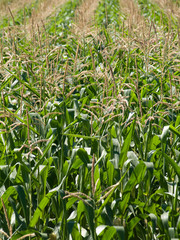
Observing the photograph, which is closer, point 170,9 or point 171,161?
point 171,161

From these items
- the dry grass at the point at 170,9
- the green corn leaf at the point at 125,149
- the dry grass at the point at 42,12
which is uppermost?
the dry grass at the point at 42,12

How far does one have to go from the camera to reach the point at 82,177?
214 centimetres

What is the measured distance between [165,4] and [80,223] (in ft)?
25.9

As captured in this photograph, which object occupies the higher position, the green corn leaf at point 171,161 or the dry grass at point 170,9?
the dry grass at point 170,9

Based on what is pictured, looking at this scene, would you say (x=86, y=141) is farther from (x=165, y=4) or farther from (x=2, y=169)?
(x=165, y=4)

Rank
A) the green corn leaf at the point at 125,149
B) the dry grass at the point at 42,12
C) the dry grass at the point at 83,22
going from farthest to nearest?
the dry grass at the point at 42,12, the dry grass at the point at 83,22, the green corn leaf at the point at 125,149

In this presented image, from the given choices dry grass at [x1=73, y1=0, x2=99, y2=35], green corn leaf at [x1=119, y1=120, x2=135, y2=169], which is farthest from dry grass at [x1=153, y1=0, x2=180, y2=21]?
green corn leaf at [x1=119, y1=120, x2=135, y2=169]

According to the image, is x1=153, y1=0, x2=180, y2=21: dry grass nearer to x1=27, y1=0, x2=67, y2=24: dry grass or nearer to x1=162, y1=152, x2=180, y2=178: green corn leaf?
x1=27, y1=0, x2=67, y2=24: dry grass

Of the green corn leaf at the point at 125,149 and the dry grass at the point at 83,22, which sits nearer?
the green corn leaf at the point at 125,149

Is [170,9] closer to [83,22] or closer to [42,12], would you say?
Result: [83,22]

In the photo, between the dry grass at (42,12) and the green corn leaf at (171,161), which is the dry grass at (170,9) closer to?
the dry grass at (42,12)

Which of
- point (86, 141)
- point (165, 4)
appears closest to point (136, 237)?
point (86, 141)

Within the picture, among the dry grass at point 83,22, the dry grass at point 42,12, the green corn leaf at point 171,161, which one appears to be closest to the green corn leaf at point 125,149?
the green corn leaf at point 171,161

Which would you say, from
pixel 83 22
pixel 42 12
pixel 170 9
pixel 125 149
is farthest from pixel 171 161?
pixel 42 12
